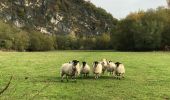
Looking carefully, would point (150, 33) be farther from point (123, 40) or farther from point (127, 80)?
point (127, 80)

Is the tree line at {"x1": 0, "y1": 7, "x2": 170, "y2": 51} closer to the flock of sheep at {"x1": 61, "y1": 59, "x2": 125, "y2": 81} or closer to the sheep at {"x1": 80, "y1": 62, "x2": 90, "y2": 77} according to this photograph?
the flock of sheep at {"x1": 61, "y1": 59, "x2": 125, "y2": 81}

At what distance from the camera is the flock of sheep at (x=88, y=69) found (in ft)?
86.9

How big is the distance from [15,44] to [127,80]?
113115 mm

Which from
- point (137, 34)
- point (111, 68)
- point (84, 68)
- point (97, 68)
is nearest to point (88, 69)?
point (84, 68)

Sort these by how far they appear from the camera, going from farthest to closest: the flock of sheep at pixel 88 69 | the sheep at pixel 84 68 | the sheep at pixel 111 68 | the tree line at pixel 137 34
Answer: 1. the tree line at pixel 137 34
2. the sheep at pixel 111 68
3. the sheep at pixel 84 68
4. the flock of sheep at pixel 88 69

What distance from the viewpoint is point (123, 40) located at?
407ft

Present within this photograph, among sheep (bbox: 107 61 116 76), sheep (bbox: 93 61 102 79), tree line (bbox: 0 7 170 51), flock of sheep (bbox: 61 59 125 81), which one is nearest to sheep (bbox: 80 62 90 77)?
flock of sheep (bbox: 61 59 125 81)

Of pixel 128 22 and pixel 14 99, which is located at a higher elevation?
pixel 128 22

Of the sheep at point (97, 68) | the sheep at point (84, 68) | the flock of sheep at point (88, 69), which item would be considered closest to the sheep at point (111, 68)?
the flock of sheep at point (88, 69)

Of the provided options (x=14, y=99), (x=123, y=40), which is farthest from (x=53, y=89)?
(x=123, y=40)

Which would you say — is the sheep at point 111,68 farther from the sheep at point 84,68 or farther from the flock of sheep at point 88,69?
the sheep at point 84,68

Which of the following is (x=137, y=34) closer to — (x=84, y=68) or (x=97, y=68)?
(x=97, y=68)

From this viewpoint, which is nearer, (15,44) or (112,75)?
(112,75)

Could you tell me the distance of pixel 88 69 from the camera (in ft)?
94.0
